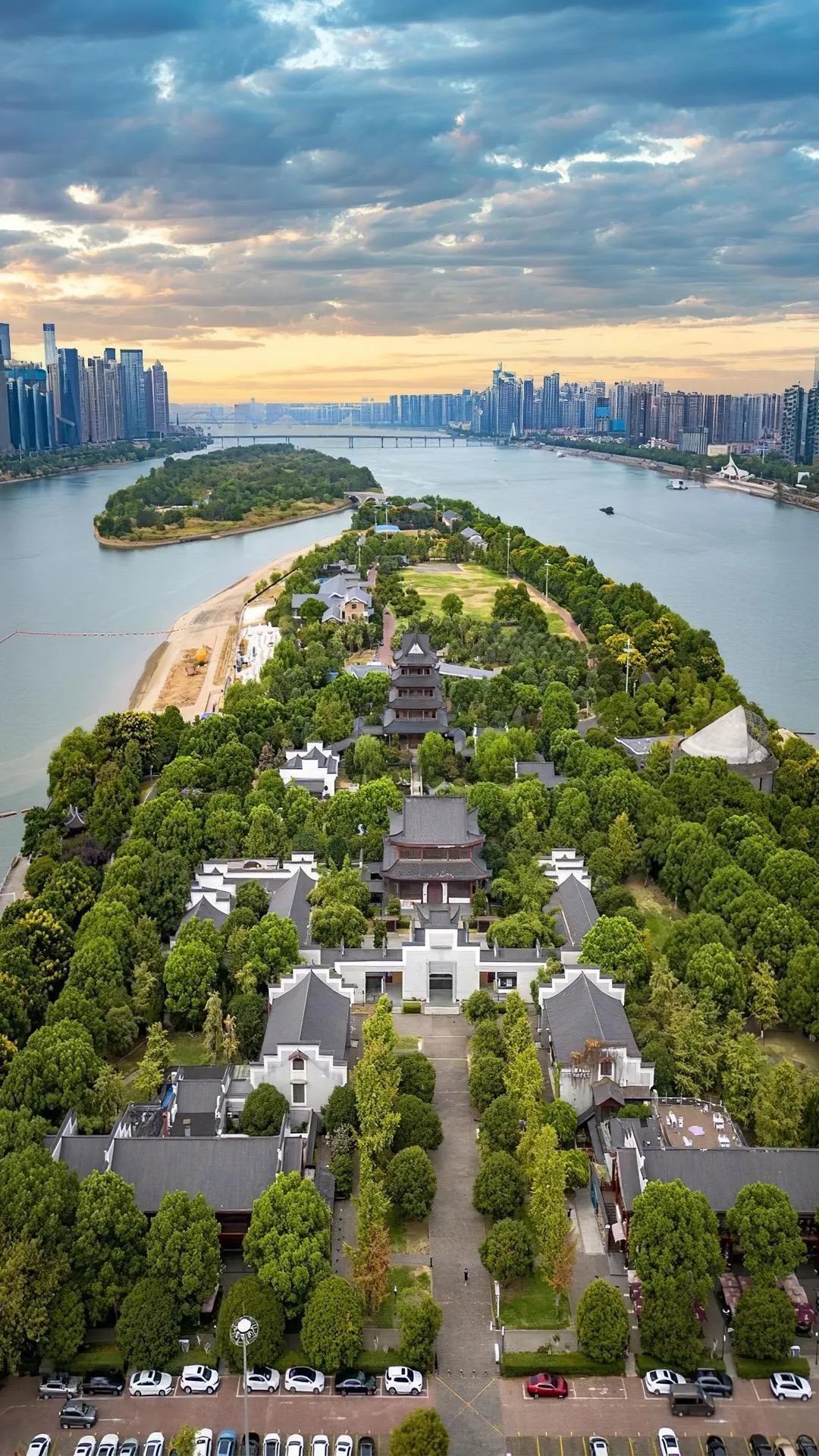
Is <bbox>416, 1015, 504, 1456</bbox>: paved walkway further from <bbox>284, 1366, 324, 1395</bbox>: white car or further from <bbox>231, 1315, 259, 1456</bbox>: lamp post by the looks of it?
<bbox>231, 1315, 259, 1456</bbox>: lamp post

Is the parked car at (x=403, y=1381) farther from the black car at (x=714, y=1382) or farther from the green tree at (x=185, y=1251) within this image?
the black car at (x=714, y=1382)

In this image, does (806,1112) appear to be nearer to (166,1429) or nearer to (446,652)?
(166,1429)

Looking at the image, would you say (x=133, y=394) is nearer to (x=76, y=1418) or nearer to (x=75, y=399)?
(x=75, y=399)

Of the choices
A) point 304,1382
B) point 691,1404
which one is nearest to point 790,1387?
point 691,1404

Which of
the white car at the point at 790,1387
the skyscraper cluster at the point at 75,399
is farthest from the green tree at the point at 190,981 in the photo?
the skyscraper cluster at the point at 75,399

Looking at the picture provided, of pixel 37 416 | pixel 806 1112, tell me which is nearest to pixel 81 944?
pixel 806 1112

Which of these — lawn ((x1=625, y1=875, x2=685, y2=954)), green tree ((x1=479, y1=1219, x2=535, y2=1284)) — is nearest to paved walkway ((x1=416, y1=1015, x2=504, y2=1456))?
green tree ((x1=479, y1=1219, x2=535, y2=1284))
